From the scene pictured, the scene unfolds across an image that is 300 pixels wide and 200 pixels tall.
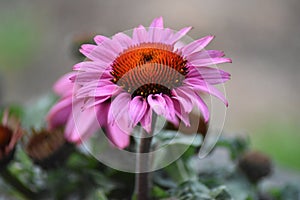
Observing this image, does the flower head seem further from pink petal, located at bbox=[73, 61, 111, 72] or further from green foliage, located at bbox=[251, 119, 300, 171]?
green foliage, located at bbox=[251, 119, 300, 171]

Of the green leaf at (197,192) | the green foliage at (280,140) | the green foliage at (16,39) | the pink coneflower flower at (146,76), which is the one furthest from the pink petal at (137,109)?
the green foliage at (16,39)

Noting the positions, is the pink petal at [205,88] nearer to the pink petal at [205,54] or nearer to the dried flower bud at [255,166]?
the pink petal at [205,54]

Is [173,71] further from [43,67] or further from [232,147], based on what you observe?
[43,67]

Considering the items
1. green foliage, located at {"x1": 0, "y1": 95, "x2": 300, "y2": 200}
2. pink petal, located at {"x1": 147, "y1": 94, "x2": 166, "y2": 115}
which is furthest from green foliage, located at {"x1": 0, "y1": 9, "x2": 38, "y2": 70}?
pink petal, located at {"x1": 147, "y1": 94, "x2": 166, "y2": 115}

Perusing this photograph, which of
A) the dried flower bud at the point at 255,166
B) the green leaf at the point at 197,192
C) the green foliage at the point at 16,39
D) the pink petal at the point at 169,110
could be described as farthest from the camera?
the green foliage at the point at 16,39

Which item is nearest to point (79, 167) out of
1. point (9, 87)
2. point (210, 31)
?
point (9, 87)

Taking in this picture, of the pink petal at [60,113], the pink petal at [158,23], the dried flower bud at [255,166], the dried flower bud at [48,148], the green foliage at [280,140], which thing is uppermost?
the pink petal at [158,23]

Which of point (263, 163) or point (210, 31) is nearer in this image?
point (263, 163)

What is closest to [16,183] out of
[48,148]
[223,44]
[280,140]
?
[48,148]
